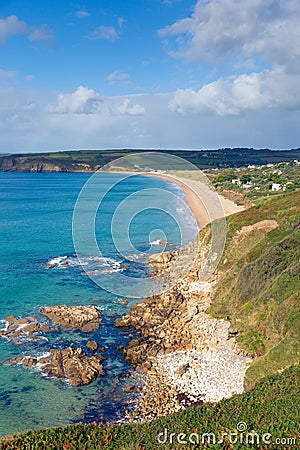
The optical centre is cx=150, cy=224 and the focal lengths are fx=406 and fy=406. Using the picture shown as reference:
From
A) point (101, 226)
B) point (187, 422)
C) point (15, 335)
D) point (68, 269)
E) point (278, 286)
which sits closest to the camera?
point (187, 422)

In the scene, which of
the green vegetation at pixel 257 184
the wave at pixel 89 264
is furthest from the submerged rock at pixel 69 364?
the green vegetation at pixel 257 184

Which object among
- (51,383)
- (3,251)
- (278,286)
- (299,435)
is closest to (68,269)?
(3,251)

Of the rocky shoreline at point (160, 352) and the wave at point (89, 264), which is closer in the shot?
the rocky shoreline at point (160, 352)

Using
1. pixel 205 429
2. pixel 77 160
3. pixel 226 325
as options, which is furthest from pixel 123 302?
pixel 77 160

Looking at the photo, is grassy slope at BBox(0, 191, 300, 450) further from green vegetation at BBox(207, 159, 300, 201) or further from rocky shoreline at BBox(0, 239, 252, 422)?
green vegetation at BBox(207, 159, 300, 201)

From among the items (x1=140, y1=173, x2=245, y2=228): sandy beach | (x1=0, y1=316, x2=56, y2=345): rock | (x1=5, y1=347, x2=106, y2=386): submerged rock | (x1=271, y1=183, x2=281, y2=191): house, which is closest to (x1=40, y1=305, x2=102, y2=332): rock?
(x1=0, y1=316, x2=56, y2=345): rock

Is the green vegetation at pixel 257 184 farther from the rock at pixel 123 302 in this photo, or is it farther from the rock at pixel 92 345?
the rock at pixel 92 345

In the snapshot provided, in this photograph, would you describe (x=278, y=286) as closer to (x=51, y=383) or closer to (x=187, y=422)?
(x=187, y=422)
